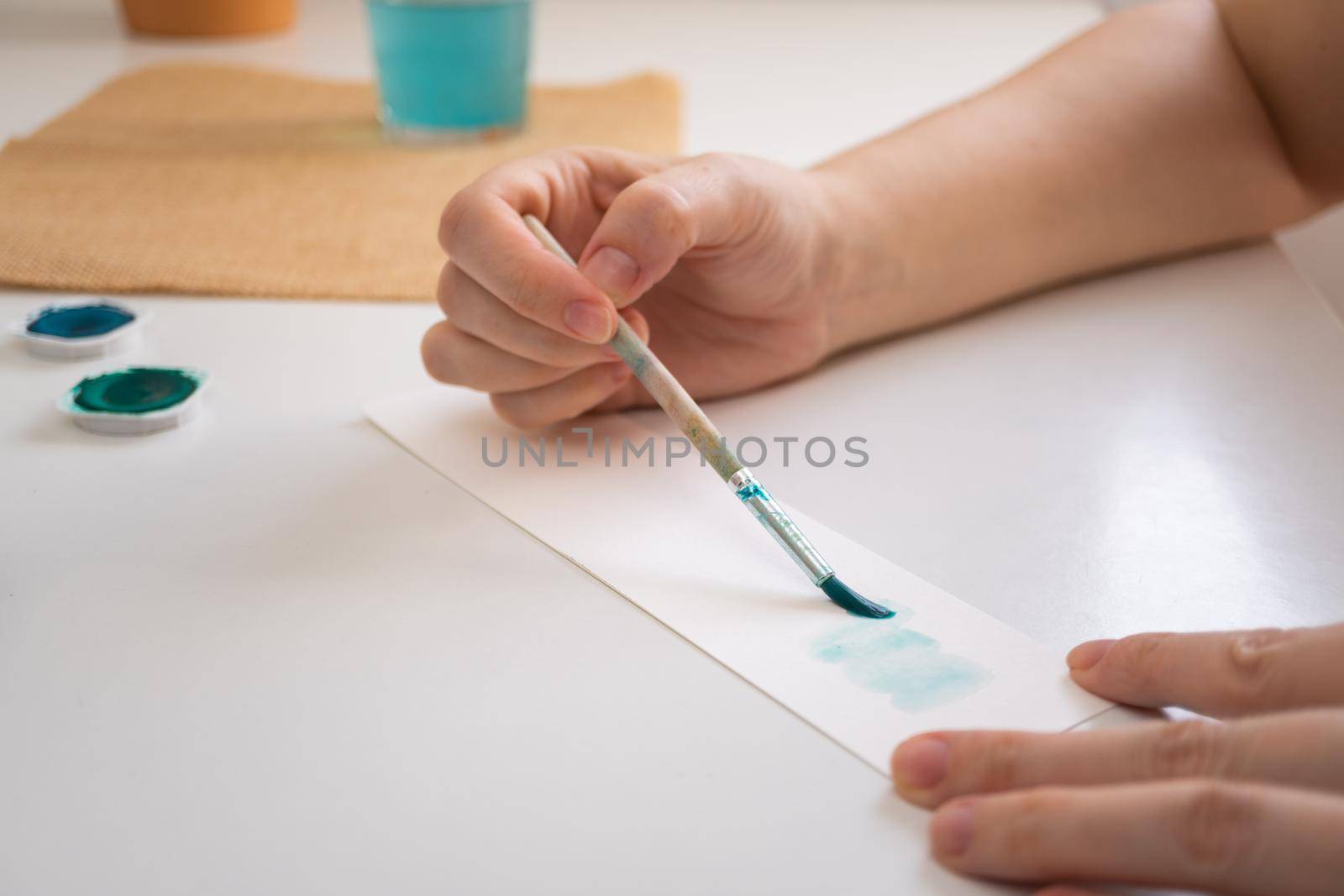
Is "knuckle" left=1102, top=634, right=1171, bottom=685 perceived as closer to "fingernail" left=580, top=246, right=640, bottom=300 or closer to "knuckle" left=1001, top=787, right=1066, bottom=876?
"knuckle" left=1001, top=787, right=1066, bottom=876

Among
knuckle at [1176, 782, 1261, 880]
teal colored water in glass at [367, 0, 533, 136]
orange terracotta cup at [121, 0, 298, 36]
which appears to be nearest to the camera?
knuckle at [1176, 782, 1261, 880]

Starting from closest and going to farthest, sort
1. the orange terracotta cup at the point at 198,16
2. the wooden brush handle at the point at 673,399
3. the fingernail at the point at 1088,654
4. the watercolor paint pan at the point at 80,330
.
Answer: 1. the fingernail at the point at 1088,654
2. the wooden brush handle at the point at 673,399
3. the watercolor paint pan at the point at 80,330
4. the orange terracotta cup at the point at 198,16

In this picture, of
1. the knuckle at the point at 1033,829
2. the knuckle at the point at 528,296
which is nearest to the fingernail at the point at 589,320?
the knuckle at the point at 528,296

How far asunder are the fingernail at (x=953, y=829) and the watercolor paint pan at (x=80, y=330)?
21.8 inches

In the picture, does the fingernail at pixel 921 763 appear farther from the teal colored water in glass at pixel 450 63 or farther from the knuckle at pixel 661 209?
the teal colored water in glass at pixel 450 63

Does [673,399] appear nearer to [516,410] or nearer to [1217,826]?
[516,410]

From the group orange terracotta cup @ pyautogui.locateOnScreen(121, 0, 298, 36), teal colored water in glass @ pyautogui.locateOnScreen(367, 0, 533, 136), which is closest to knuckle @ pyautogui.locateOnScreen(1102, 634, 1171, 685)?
teal colored water in glass @ pyautogui.locateOnScreen(367, 0, 533, 136)

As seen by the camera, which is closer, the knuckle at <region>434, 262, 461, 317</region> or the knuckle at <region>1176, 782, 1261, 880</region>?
the knuckle at <region>1176, 782, 1261, 880</region>

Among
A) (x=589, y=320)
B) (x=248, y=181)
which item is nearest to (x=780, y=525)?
(x=589, y=320)

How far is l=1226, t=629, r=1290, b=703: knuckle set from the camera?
1.34 feet

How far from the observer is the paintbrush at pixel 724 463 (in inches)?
19.5

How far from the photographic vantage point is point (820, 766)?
408mm

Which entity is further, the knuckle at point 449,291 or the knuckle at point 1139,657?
the knuckle at point 449,291

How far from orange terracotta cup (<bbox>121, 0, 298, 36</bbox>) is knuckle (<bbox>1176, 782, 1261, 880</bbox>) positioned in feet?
4.53
